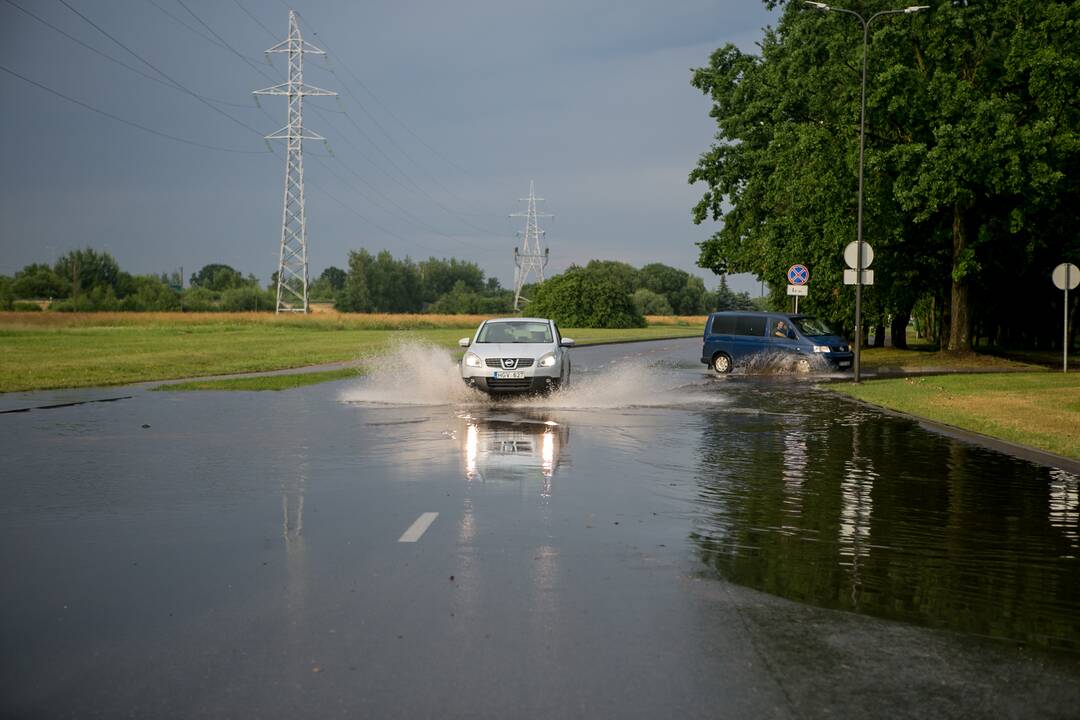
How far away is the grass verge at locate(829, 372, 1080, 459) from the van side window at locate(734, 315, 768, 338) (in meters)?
4.32

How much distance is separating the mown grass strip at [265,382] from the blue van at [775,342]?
1035 cm

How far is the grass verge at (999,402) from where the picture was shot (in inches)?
613

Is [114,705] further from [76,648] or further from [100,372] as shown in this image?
[100,372]

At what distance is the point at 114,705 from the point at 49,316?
6536 cm

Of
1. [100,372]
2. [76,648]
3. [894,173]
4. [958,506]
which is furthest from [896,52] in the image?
[76,648]

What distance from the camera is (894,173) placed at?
35.2 m

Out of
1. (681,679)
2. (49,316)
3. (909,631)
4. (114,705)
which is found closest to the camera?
(114,705)

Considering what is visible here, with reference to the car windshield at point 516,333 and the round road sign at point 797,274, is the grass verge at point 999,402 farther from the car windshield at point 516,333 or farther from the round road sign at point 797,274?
the round road sign at point 797,274

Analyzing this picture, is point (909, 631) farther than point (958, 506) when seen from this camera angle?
No

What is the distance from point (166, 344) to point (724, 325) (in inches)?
1053

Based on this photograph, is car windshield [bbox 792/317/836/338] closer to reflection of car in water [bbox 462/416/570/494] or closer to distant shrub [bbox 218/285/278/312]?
reflection of car in water [bbox 462/416/570/494]

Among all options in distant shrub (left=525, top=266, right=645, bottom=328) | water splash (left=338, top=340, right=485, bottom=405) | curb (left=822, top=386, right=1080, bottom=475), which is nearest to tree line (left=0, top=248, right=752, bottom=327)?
distant shrub (left=525, top=266, right=645, bottom=328)

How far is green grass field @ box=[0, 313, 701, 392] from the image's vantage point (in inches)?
1171

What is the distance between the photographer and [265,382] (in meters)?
25.9
